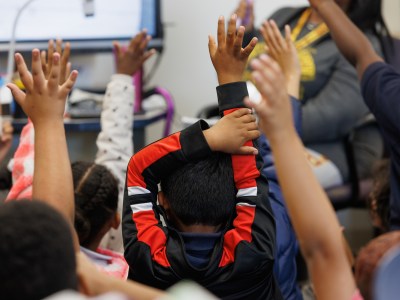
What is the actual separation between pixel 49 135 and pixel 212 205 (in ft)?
1.01

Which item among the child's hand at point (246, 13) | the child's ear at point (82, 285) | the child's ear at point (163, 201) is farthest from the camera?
the child's hand at point (246, 13)

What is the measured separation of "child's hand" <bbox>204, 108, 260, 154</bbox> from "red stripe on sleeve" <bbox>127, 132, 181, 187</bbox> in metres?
0.06

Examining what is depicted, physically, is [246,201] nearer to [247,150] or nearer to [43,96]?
[247,150]

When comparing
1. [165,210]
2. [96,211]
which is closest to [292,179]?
[165,210]

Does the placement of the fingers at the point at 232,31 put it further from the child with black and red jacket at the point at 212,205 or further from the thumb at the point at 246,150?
the thumb at the point at 246,150

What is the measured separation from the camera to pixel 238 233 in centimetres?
115

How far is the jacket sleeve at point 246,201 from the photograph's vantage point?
115cm

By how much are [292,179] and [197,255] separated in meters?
0.35

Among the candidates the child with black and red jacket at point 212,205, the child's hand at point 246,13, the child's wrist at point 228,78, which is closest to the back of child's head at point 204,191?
the child with black and red jacket at point 212,205

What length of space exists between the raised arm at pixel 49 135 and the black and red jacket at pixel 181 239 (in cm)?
12

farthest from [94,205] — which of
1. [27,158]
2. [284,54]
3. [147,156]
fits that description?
[284,54]

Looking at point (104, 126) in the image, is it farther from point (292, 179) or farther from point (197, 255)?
point (292, 179)

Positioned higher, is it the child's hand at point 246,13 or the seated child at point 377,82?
the child's hand at point 246,13

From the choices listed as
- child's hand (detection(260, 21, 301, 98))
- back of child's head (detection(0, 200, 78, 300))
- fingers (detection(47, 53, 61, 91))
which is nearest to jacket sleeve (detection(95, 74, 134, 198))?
child's hand (detection(260, 21, 301, 98))
